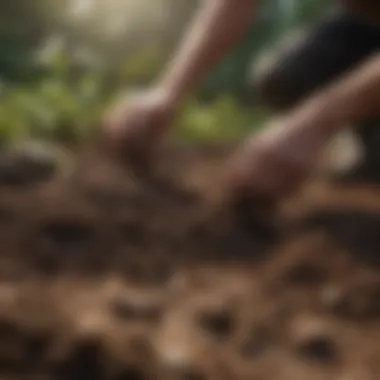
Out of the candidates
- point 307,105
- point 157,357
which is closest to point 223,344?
point 157,357

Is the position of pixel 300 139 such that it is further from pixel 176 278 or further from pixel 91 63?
pixel 91 63

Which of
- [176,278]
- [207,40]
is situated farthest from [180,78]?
[176,278]

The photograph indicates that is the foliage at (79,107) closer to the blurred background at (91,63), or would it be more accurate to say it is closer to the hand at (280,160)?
the blurred background at (91,63)

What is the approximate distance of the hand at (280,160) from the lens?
1.38 feet

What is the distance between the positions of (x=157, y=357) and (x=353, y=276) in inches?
5.3

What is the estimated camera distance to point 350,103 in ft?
1.46

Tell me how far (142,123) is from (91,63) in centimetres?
9

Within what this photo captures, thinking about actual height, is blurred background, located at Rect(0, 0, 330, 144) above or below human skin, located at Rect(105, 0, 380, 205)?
above

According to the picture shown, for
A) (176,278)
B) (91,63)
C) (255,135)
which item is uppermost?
(91,63)

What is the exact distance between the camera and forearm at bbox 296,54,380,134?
44 centimetres

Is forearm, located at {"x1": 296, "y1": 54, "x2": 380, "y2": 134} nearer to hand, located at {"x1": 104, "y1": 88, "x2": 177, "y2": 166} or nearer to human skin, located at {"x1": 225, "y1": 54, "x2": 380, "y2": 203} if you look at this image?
human skin, located at {"x1": 225, "y1": 54, "x2": 380, "y2": 203}

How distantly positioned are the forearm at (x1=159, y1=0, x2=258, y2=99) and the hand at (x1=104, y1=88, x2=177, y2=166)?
1 centimetres

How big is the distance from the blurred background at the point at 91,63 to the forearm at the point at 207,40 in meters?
0.01

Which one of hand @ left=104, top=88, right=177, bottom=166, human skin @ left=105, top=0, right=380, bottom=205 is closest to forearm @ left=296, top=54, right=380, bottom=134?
human skin @ left=105, top=0, right=380, bottom=205
